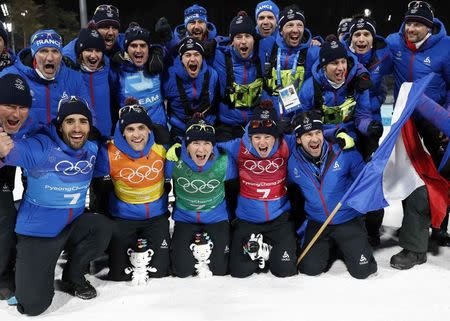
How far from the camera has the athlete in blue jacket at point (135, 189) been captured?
3768mm

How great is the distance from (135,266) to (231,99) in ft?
5.97

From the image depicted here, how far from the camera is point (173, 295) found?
3.58 metres

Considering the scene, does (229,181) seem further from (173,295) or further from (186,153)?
(173,295)

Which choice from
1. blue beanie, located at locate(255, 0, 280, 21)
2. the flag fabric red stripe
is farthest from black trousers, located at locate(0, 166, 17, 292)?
the flag fabric red stripe


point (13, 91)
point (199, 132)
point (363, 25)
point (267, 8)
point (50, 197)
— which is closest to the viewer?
point (13, 91)

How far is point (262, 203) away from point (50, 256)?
1.74m

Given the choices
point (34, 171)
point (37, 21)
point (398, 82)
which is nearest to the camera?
point (34, 171)

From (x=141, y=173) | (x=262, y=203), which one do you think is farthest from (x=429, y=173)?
(x=141, y=173)

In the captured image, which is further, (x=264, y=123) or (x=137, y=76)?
(x=137, y=76)

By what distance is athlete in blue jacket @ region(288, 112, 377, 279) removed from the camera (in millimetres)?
3898

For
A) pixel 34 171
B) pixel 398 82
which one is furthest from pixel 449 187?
pixel 34 171

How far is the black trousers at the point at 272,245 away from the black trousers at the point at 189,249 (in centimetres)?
8

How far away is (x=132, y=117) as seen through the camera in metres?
3.69

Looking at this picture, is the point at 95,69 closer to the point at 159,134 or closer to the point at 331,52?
the point at 159,134
